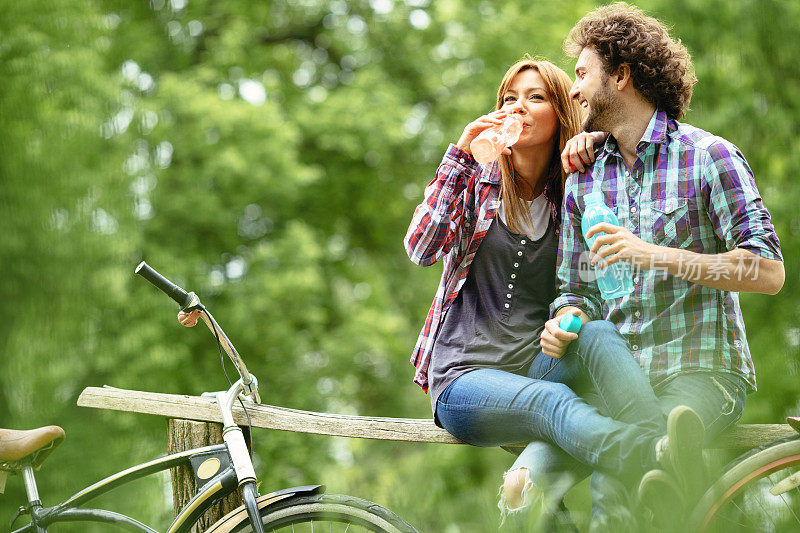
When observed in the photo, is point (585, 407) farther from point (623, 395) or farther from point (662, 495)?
point (662, 495)

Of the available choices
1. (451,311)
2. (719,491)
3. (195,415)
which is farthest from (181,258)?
(719,491)

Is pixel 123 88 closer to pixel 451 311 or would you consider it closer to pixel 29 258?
pixel 29 258

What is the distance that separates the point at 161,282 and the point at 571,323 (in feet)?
3.84

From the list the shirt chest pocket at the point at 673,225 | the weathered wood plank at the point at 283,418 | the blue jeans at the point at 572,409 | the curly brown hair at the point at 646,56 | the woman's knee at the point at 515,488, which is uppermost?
the curly brown hair at the point at 646,56

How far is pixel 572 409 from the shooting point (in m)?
2.17

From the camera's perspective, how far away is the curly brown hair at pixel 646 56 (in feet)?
8.06

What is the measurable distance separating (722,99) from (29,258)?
6.45m

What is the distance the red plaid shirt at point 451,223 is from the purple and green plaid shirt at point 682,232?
0.35 m

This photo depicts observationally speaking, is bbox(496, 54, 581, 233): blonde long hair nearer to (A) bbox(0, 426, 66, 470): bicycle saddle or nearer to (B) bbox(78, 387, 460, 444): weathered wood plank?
(B) bbox(78, 387, 460, 444): weathered wood plank

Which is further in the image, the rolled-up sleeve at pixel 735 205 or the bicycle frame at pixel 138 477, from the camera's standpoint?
the bicycle frame at pixel 138 477

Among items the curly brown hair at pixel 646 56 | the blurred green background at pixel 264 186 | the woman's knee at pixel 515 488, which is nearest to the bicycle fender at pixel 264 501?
the woman's knee at pixel 515 488

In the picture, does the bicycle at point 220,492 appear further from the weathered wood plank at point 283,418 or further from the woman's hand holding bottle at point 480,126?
the woman's hand holding bottle at point 480,126

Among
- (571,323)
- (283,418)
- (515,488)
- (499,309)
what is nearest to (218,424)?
(283,418)

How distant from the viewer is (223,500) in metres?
2.98
